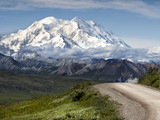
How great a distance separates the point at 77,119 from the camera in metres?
24.4

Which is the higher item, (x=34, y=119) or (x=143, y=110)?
(x=143, y=110)

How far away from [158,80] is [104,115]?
3144 centimetres

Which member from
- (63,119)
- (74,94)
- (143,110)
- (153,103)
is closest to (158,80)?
(74,94)

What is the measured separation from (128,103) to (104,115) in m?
6.37

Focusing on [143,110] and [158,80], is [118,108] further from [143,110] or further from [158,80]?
[158,80]

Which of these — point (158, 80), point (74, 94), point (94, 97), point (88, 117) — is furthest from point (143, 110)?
point (158, 80)

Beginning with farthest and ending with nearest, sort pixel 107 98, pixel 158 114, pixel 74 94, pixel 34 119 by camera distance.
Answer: pixel 74 94 → pixel 107 98 → pixel 34 119 → pixel 158 114

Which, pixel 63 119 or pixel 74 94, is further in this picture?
pixel 74 94

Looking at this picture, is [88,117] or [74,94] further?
[74,94]

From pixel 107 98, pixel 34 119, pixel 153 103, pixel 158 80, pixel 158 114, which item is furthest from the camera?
pixel 158 80

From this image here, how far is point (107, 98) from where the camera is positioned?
35969 mm

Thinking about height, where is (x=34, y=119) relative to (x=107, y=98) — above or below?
below

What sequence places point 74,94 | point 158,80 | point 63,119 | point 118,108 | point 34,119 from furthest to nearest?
point 158,80
point 74,94
point 34,119
point 118,108
point 63,119

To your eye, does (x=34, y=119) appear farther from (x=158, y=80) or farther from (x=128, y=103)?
(x=158, y=80)
